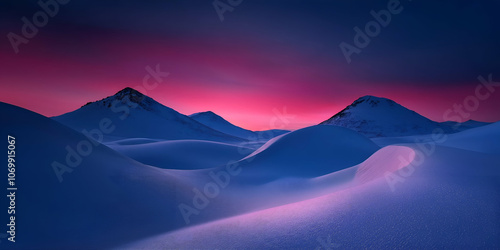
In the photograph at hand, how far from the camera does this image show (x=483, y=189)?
385 centimetres

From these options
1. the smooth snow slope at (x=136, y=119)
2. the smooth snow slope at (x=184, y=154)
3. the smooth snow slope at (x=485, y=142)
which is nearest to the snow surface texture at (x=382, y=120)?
the smooth snow slope at (x=136, y=119)

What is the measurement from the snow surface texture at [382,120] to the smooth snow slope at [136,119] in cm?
9685

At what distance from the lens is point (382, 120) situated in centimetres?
15988

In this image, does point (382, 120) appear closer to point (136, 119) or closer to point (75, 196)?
point (136, 119)

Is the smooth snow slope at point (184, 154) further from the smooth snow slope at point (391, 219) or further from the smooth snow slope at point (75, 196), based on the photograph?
the smooth snow slope at point (391, 219)

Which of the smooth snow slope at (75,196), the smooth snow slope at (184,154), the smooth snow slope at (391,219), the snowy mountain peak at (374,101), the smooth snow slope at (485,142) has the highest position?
the snowy mountain peak at (374,101)

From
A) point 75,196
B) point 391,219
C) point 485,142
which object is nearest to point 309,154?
point 485,142

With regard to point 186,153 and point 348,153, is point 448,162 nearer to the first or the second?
point 348,153

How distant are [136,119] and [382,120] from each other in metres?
161

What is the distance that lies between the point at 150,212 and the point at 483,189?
26.3ft

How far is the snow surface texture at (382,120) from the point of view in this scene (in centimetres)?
14950

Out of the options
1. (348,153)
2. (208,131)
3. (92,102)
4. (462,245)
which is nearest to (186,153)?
(348,153)

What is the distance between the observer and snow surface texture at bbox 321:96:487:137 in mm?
149500

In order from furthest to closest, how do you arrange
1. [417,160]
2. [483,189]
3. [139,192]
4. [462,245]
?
[139,192]
[417,160]
[483,189]
[462,245]
